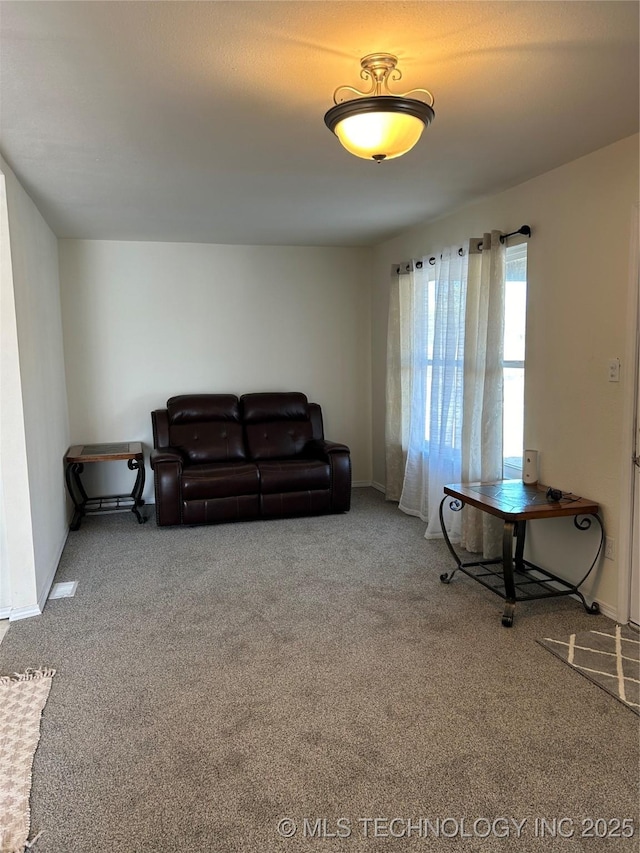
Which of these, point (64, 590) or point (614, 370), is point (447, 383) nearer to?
point (614, 370)

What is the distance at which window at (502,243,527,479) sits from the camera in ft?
13.0

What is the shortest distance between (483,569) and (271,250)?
3.67m

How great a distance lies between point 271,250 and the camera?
5938 millimetres

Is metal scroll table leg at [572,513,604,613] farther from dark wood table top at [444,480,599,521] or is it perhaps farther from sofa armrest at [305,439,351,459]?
sofa armrest at [305,439,351,459]

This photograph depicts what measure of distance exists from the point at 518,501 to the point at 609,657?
0.90 metres

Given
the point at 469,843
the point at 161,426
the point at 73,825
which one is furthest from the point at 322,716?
the point at 161,426

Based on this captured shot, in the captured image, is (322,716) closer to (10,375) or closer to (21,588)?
(21,588)

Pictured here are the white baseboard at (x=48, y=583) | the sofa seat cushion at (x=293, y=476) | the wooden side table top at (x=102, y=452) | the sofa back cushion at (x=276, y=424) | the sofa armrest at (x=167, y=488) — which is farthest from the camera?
the sofa back cushion at (x=276, y=424)

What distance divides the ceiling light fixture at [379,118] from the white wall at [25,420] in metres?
1.94

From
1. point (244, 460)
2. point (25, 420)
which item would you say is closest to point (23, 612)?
point (25, 420)

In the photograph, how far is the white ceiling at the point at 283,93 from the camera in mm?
1853

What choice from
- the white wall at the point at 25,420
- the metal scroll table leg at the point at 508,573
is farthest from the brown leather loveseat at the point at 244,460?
the metal scroll table leg at the point at 508,573

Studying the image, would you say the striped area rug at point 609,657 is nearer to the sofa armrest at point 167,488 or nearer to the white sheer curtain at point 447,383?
the white sheer curtain at point 447,383

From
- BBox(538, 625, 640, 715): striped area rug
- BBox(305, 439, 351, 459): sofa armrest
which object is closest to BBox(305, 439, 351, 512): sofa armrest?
BBox(305, 439, 351, 459): sofa armrest
